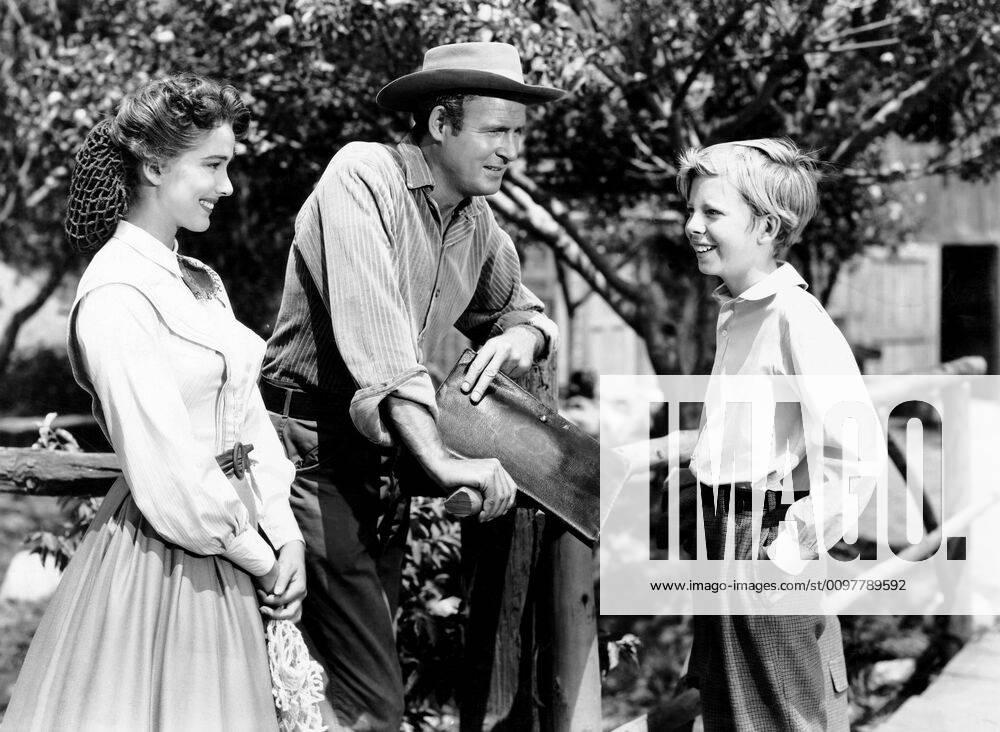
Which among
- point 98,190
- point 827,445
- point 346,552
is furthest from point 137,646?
point 827,445

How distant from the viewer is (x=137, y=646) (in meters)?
1.96

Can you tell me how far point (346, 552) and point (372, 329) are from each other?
49cm

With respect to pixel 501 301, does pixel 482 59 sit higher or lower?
higher

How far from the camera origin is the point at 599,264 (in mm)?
5344

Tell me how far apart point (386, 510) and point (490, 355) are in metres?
0.40

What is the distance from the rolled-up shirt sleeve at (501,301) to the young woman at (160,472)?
2.57 ft

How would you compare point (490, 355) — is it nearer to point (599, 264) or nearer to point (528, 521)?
point (528, 521)

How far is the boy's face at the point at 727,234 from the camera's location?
2.46 meters

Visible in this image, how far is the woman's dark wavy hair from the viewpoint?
6.79ft

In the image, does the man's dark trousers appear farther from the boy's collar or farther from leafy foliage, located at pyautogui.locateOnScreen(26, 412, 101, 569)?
leafy foliage, located at pyautogui.locateOnScreen(26, 412, 101, 569)

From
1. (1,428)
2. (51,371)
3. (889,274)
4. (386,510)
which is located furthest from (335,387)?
(889,274)

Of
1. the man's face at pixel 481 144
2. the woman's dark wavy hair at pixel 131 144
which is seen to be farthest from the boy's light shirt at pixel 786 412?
the woman's dark wavy hair at pixel 131 144

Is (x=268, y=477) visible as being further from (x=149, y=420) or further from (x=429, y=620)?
(x=429, y=620)

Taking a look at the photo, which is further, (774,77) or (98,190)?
(774,77)
